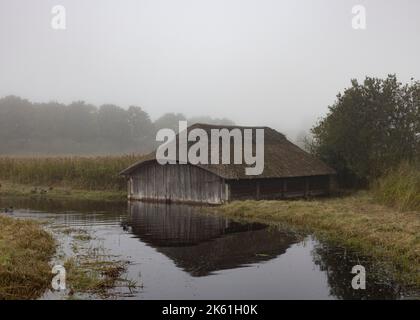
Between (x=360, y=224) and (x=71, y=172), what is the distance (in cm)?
2882

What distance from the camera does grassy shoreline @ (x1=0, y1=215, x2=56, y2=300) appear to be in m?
12.9

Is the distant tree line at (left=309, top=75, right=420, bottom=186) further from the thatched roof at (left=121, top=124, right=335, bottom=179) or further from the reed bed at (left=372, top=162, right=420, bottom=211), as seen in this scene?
the reed bed at (left=372, top=162, right=420, bottom=211)

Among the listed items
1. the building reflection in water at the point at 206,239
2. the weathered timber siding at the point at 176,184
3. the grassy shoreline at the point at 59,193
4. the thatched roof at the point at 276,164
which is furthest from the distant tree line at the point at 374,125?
the grassy shoreline at the point at 59,193

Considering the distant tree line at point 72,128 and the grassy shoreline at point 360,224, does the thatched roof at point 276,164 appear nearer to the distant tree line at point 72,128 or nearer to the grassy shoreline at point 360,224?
the grassy shoreline at point 360,224

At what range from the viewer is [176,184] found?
110ft

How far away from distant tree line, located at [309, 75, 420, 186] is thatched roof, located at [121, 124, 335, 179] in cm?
250

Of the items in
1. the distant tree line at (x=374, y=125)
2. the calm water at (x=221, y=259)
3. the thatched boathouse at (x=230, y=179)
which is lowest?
the calm water at (x=221, y=259)

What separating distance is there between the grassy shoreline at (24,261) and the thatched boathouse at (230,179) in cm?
1349

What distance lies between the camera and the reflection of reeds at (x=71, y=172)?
41.2 meters

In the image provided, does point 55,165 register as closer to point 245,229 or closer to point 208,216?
point 208,216

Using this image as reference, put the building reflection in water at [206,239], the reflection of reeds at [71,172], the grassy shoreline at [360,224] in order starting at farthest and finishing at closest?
the reflection of reeds at [71,172]
the building reflection in water at [206,239]
the grassy shoreline at [360,224]

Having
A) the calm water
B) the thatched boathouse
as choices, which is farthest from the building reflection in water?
the thatched boathouse

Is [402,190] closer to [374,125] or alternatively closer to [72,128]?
[374,125]
